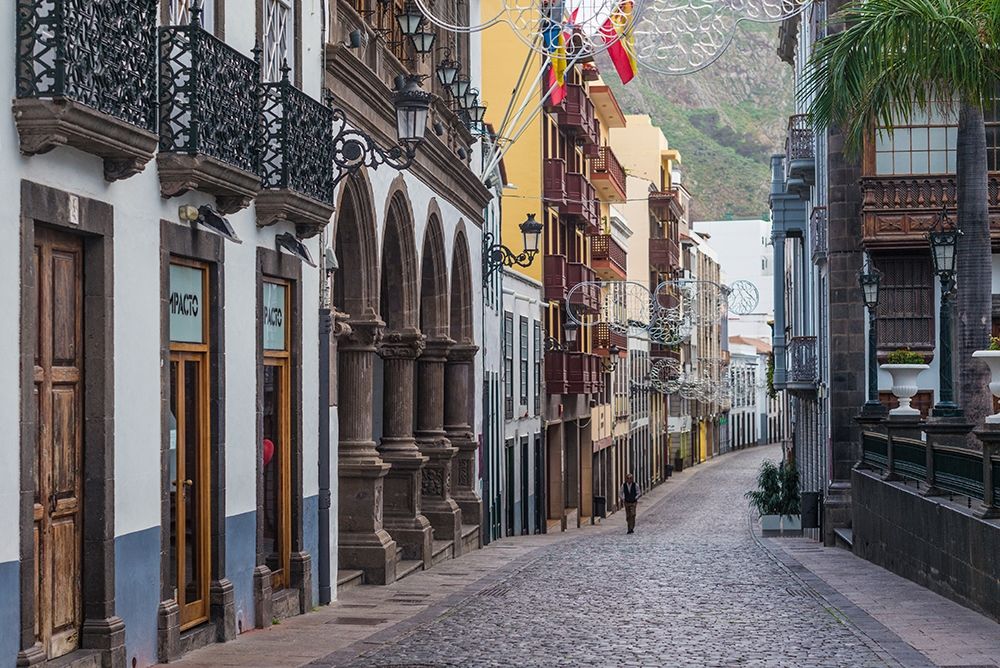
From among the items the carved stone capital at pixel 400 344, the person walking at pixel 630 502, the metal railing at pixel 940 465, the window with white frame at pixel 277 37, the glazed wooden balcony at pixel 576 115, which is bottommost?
the person walking at pixel 630 502

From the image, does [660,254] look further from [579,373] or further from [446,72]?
[446,72]

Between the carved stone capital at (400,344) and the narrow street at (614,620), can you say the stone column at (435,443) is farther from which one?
the carved stone capital at (400,344)

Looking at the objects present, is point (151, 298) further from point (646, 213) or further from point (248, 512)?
point (646, 213)

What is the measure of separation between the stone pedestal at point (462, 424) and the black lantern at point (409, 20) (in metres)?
6.52

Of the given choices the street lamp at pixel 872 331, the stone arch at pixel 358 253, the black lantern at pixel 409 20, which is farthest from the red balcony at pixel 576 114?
the stone arch at pixel 358 253

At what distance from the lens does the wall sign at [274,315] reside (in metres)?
14.9

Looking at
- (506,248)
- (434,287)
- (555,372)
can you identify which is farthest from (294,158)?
(555,372)

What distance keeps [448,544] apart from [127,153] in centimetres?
1473

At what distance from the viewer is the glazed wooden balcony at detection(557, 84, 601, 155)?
156 feet

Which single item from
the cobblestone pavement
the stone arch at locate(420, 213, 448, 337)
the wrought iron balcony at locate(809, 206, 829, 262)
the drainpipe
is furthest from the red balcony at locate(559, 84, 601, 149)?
the drainpipe

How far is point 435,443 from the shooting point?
24.8 m

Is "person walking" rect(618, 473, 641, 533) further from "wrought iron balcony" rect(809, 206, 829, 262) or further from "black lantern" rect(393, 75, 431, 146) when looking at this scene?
"black lantern" rect(393, 75, 431, 146)

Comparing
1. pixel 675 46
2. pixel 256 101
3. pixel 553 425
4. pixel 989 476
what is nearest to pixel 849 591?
pixel 989 476

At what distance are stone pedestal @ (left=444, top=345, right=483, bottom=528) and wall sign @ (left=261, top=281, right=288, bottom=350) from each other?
34.5ft
